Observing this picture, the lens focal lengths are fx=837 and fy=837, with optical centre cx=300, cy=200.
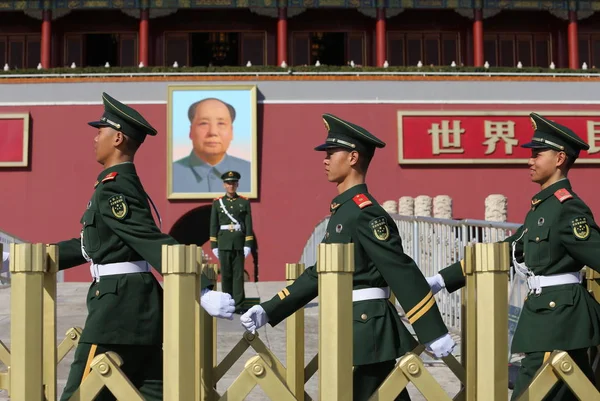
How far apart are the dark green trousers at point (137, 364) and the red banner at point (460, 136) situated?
47.3ft

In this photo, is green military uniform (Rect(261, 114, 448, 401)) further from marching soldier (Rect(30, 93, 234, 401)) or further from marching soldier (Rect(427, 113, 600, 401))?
marching soldier (Rect(30, 93, 234, 401))

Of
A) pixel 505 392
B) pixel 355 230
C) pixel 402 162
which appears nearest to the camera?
pixel 505 392

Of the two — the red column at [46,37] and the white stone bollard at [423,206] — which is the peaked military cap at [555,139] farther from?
the red column at [46,37]

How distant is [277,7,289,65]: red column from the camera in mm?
20422

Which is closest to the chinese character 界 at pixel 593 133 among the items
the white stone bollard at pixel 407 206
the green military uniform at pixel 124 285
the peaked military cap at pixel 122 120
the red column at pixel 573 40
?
the red column at pixel 573 40

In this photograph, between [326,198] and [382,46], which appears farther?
[382,46]

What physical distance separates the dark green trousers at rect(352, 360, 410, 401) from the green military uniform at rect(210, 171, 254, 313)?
22.7 ft

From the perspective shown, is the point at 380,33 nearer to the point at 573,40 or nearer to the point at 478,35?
the point at 478,35

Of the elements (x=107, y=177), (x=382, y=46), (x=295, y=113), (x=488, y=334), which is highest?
(x=382, y=46)

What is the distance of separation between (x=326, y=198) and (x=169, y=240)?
47.4 feet

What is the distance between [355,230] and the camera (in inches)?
134

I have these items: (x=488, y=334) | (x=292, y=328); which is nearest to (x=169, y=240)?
(x=292, y=328)

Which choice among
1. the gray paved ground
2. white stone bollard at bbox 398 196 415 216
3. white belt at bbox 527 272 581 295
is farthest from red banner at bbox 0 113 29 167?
white belt at bbox 527 272 581 295

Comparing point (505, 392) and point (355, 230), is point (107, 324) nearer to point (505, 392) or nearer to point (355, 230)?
point (355, 230)
